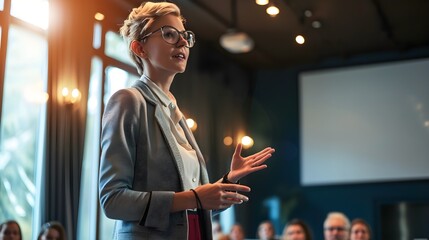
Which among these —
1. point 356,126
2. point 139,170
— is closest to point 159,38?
point 139,170

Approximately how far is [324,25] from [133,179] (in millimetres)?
6517

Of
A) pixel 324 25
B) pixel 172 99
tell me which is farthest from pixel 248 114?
pixel 172 99

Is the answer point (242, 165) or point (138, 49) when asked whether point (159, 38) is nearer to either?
point (138, 49)

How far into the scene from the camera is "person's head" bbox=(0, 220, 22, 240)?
4266 mm

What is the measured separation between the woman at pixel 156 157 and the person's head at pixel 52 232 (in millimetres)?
3402

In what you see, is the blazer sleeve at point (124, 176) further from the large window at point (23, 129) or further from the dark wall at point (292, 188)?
the dark wall at point (292, 188)

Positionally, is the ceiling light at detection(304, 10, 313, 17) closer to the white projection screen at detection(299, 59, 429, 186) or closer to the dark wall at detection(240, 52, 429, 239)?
the white projection screen at detection(299, 59, 429, 186)

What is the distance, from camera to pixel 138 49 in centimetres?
136

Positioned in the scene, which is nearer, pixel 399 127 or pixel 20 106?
pixel 20 106

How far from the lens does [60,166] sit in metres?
5.06

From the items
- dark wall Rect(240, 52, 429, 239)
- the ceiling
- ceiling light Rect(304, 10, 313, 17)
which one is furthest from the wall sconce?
dark wall Rect(240, 52, 429, 239)

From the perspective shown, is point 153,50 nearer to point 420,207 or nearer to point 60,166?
point 60,166

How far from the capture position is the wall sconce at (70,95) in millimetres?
4965

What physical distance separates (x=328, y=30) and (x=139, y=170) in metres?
6.72
